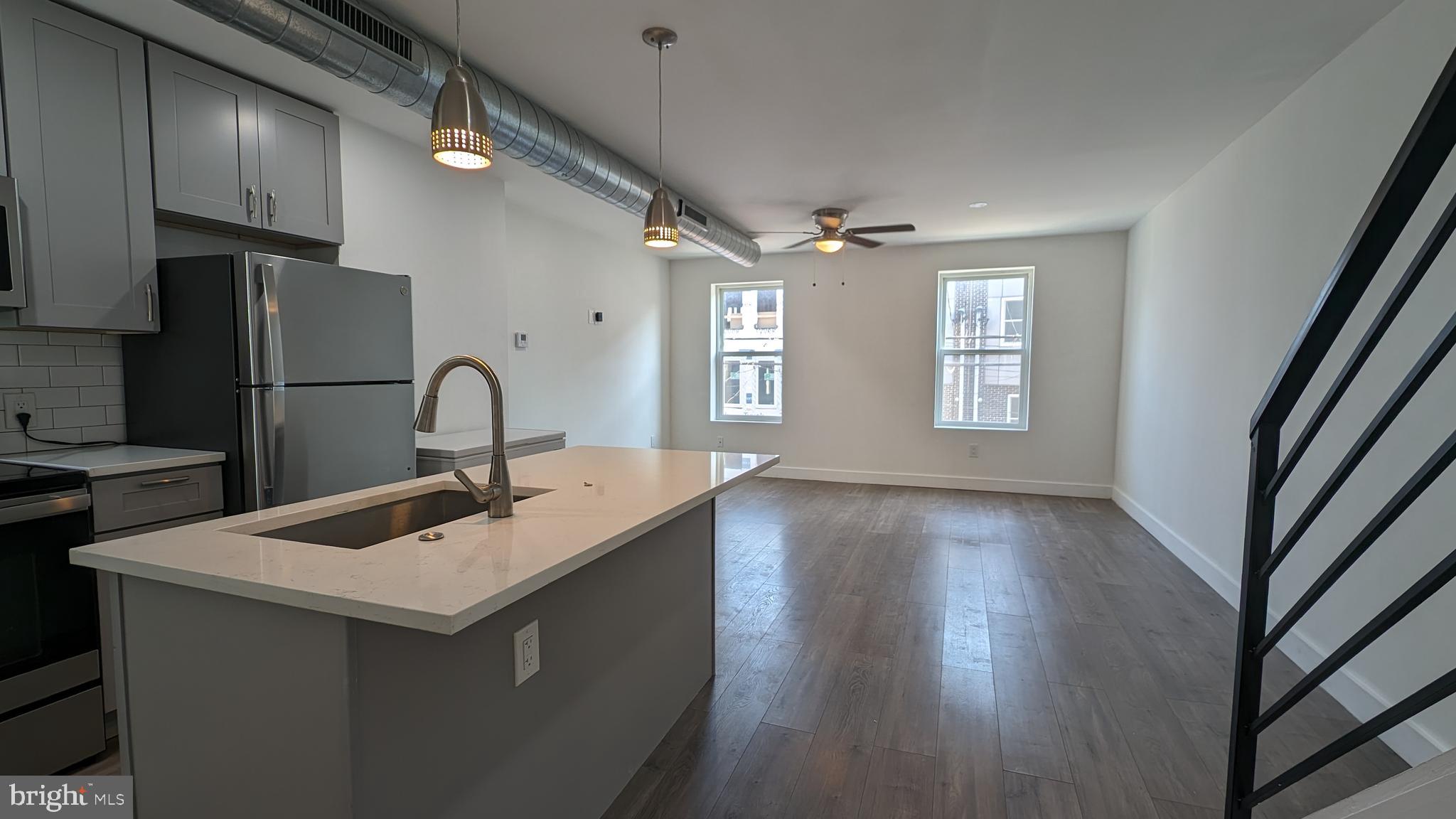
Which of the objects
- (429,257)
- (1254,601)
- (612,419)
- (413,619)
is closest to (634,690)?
(413,619)

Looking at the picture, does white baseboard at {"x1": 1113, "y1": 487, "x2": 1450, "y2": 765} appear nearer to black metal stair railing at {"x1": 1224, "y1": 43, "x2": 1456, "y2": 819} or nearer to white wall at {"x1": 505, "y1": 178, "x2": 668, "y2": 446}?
black metal stair railing at {"x1": 1224, "y1": 43, "x2": 1456, "y2": 819}

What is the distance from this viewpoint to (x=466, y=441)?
353cm

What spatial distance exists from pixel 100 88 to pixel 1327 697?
16.7 ft

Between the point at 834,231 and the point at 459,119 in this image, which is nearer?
the point at 459,119

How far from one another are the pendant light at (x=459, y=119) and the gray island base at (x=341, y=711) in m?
1.13

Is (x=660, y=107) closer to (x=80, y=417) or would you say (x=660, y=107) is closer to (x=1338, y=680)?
(x=80, y=417)

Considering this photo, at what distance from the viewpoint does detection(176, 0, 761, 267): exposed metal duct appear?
1.93 m

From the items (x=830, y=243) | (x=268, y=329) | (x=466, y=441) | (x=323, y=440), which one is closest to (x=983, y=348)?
(x=830, y=243)

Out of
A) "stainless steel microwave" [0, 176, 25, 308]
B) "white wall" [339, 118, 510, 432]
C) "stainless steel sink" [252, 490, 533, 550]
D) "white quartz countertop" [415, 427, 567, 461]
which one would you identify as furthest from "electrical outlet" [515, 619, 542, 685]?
"white wall" [339, 118, 510, 432]

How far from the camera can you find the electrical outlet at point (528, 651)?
1.51m

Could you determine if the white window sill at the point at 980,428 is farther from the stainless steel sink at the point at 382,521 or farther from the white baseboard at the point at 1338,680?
the stainless steel sink at the point at 382,521

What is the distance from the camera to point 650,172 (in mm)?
4141

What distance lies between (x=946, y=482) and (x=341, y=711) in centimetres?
622

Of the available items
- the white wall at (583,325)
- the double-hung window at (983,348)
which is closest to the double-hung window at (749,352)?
the white wall at (583,325)
